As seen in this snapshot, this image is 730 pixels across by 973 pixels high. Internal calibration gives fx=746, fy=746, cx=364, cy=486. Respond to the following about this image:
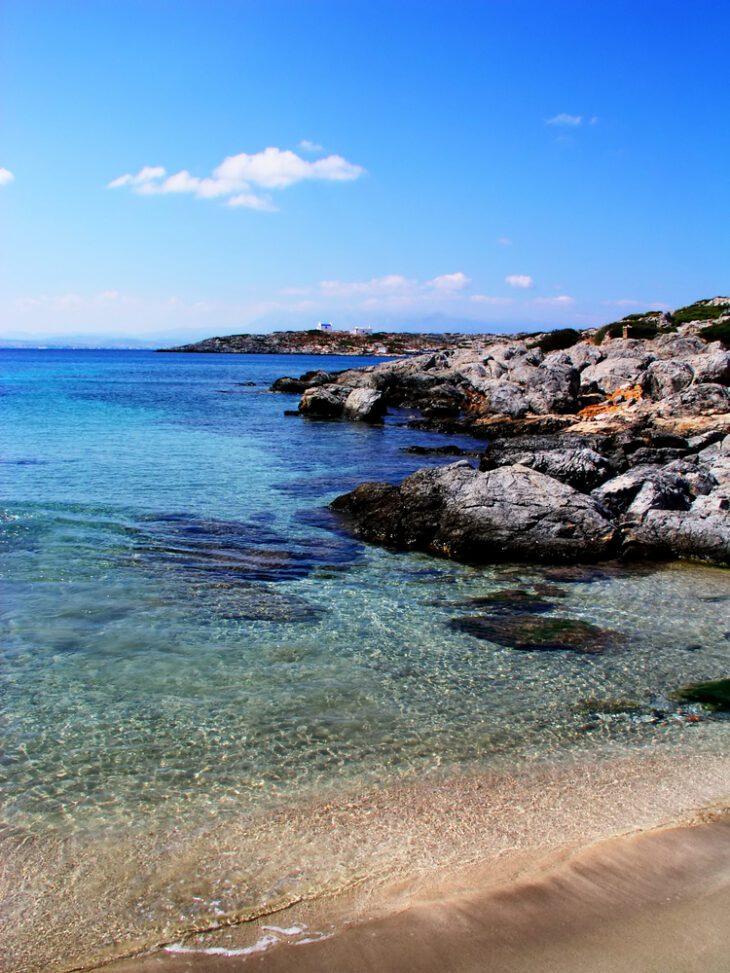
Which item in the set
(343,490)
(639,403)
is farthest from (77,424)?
(639,403)

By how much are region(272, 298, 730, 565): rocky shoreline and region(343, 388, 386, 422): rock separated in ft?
0.26

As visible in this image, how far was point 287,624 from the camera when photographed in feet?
31.8

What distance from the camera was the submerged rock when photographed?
9.21 meters

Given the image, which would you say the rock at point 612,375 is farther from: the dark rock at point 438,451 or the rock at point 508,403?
the dark rock at point 438,451

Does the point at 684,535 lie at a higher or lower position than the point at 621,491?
lower

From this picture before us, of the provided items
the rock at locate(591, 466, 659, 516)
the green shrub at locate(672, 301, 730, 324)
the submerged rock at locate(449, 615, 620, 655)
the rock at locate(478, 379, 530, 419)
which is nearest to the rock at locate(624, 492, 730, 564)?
the rock at locate(591, 466, 659, 516)

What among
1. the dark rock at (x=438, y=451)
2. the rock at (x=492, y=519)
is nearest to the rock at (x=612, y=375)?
the dark rock at (x=438, y=451)

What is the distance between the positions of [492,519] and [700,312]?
3237 inches

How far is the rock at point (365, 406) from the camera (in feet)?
130

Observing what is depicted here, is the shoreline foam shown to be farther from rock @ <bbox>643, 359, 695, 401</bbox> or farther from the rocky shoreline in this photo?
rock @ <bbox>643, 359, 695, 401</bbox>

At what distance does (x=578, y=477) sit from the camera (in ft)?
53.2

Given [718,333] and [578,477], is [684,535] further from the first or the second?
[718,333]

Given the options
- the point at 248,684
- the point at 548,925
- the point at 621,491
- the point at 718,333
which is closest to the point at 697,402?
the point at 621,491

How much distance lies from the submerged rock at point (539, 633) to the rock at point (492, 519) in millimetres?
3080
